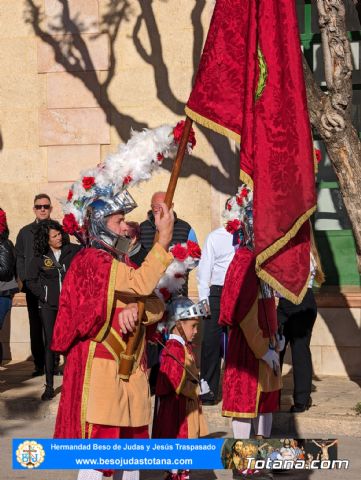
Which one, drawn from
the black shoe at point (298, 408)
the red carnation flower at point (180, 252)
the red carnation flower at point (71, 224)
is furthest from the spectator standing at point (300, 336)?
the red carnation flower at point (71, 224)

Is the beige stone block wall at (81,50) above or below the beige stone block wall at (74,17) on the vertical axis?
below

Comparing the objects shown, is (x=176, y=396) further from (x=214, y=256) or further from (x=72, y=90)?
(x=72, y=90)

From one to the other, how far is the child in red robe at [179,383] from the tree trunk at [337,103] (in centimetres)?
231

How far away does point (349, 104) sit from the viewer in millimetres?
9977

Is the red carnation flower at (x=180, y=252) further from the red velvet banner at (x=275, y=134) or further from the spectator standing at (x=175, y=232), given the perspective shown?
the spectator standing at (x=175, y=232)

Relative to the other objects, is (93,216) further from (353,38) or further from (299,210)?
(353,38)

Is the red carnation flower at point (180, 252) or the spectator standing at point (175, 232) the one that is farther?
the spectator standing at point (175, 232)

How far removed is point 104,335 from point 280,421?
15.1 ft

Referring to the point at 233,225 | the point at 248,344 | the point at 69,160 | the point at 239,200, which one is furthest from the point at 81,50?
the point at 248,344

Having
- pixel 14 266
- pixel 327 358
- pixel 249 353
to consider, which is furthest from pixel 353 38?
pixel 249 353

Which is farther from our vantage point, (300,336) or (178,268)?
(300,336)

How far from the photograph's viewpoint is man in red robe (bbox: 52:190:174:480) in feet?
21.2

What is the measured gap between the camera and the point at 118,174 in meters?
7.02
